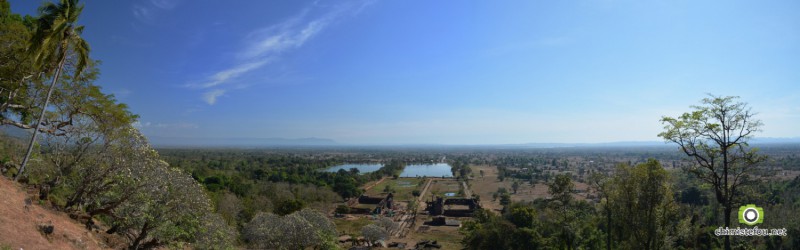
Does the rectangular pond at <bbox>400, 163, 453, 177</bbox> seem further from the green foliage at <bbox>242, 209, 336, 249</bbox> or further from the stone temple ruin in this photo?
the green foliage at <bbox>242, 209, 336, 249</bbox>

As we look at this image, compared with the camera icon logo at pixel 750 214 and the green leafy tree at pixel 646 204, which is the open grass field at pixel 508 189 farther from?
the camera icon logo at pixel 750 214

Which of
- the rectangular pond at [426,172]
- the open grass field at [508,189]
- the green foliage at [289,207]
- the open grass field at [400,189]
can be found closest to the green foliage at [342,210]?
the open grass field at [400,189]

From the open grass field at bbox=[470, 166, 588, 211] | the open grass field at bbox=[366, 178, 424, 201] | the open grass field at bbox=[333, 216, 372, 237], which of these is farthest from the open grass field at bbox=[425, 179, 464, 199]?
the open grass field at bbox=[333, 216, 372, 237]

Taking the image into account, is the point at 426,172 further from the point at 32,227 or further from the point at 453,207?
the point at 32,227

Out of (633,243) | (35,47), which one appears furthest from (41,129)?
(633,243)

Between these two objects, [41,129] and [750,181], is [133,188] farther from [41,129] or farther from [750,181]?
[750,181]
